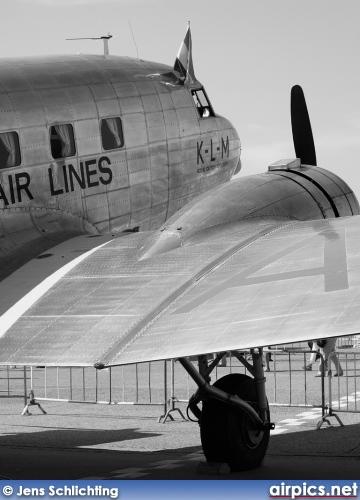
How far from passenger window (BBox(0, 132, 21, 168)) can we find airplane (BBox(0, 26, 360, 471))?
0.06 ft

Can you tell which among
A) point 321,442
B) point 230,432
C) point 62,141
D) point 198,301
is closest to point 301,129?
point 62,141

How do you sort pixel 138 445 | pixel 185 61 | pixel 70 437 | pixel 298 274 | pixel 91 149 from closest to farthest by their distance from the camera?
pixel 298 274
pixel 138 445
pixel 91 149
pixel 70 437
pixel 185 61

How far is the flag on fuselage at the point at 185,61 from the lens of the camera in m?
16.7

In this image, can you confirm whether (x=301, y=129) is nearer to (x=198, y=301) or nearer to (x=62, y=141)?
(x=62, y=141)

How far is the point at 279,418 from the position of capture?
662 inches

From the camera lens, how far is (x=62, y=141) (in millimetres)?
13711

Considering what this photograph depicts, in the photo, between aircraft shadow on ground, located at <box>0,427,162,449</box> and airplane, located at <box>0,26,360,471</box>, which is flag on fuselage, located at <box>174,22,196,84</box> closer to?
airplane, located at <box>0,26,360,471</box>

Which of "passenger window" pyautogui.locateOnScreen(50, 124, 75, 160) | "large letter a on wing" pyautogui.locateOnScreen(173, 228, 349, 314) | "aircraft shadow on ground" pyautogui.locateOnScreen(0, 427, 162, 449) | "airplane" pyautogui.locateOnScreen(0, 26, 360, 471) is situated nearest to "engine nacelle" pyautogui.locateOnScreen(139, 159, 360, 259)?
"airplane" pyautogui.locateOnScreen(0, 26, 360, 471)

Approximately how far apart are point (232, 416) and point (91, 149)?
15.8ft

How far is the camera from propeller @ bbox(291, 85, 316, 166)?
681 inches

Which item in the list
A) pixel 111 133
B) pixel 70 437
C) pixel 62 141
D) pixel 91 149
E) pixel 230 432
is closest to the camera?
pixel 230 432

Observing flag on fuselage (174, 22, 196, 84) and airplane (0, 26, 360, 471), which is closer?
airplane (0, 26, 360, 471)

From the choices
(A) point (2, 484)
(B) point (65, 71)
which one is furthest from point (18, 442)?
(B) point (65, 71)

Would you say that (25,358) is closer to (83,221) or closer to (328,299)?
(328,299)
